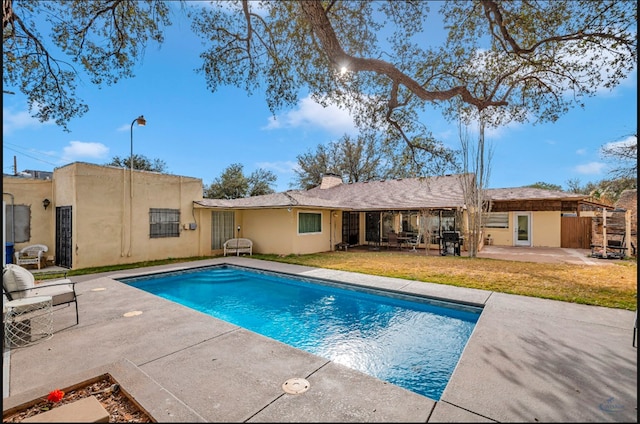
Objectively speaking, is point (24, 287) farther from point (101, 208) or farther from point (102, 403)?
point (101, 208)

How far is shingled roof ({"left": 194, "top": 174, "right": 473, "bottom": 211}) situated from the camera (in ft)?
49.4

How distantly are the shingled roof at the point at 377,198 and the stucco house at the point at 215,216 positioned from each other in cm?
7

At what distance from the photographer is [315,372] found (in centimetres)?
370

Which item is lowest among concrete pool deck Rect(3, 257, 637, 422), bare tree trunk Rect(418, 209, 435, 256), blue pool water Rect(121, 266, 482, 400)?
blue pool water Rect(121, 266, 482, 400)

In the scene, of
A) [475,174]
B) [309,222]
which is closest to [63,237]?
[309,222]

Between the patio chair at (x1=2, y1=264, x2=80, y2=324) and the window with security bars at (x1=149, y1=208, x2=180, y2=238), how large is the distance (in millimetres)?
7652

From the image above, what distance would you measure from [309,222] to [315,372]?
1238cm

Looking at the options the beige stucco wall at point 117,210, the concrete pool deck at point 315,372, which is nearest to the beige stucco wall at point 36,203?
the beige stucco wall at point 117,210

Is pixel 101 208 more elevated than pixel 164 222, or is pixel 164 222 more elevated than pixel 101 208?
pixel 101 208

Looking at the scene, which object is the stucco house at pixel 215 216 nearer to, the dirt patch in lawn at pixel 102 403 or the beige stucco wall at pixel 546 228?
the beige stucco wall at pixel 546 228

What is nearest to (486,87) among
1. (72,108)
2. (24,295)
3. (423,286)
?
(423,286)

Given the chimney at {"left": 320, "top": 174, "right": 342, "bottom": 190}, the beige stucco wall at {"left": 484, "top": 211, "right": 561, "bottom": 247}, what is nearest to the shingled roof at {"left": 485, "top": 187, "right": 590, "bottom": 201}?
the beige stucco wall at {"left": 484, "top": 211, "right": 561, "bottom": 247}

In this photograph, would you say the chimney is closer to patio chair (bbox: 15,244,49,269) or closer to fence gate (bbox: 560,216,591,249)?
fence gate (bbox: 560,216,591,249)

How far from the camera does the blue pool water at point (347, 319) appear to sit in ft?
16.3
